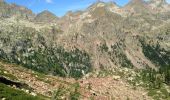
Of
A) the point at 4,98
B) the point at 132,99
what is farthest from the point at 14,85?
the point at 132,99

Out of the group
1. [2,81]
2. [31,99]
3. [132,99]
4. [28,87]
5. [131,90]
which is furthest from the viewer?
[131,90]

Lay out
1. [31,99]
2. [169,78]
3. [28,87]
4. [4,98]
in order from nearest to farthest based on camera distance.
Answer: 1. [4,98]
2. [31,99]
3. [28,87]
4. [169,78]

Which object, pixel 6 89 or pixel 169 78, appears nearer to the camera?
pixel 6 89

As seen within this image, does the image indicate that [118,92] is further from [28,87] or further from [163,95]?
[28,87]

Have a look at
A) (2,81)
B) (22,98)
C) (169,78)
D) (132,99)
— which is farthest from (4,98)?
(169,78)

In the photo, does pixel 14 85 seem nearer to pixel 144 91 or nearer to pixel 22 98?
pixel 22 98

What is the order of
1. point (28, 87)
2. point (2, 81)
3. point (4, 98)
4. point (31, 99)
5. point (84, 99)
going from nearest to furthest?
point (4, 98) → point (31, 99) → point (2, 81) → point (28, 87) → point (84, 99)

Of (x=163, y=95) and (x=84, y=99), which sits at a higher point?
(x=84, y=99)

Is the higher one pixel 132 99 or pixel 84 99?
pixel 84 99

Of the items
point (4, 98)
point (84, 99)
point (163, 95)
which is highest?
point (4, 98)
